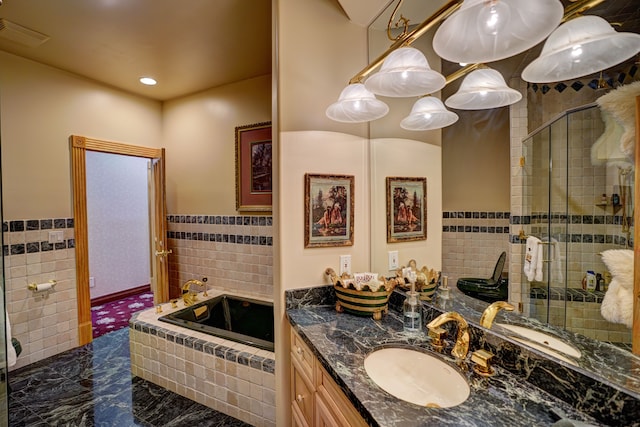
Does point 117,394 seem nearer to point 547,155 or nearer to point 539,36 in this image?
point 547,155

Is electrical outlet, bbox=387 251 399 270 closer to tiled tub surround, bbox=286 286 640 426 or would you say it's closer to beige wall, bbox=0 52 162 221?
tiled tub surround, bbox=286 286 640 426

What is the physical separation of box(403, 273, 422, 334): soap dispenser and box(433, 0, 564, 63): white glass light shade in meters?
1.00

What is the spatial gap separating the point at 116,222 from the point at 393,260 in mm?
4591

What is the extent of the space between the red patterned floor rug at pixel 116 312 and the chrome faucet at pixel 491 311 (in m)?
3.81

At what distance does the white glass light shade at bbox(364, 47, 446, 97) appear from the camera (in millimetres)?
1116

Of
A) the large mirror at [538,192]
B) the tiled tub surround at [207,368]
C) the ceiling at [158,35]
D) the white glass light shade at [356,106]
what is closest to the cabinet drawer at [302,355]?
the tiled tub surround at [207,368]

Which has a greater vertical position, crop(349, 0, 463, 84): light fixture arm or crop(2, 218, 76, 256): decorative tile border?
crop(349, 0, 463, 84): light fixture arm

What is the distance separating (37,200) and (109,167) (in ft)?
6.48

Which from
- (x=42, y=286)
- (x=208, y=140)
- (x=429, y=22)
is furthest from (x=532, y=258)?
(x=42, y=286)

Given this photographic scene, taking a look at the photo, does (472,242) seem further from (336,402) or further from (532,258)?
(336,402)

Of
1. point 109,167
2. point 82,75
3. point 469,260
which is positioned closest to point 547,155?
point 469,260

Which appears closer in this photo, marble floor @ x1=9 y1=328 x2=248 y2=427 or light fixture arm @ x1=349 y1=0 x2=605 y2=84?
light fixture arm @ x1=349 y1=0 x2=605 y2=84

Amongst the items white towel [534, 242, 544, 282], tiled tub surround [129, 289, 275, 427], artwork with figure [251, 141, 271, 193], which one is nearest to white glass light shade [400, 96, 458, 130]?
white towel [534, 242, 544, 282]

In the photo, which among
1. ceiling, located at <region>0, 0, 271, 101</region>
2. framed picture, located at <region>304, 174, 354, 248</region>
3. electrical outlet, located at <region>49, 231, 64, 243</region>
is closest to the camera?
framed picture, located at <region>304, 174, 354, 248</region>
